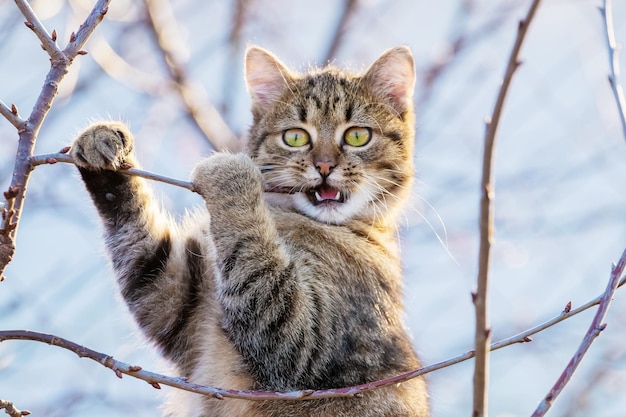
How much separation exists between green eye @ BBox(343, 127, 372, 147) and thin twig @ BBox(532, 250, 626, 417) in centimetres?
230

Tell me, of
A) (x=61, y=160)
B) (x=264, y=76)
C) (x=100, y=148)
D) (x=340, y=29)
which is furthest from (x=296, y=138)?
(x=340, y=29)

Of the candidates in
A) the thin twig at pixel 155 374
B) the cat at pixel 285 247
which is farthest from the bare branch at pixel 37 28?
the thin twig at pixel 155 374

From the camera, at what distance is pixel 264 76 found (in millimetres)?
5301

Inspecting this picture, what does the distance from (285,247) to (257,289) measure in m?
0.41

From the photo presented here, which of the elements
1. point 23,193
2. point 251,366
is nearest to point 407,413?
point 251,366

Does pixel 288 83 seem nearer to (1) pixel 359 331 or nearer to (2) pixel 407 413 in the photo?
(1) pixel 359 331

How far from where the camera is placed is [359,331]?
4145 millimetres

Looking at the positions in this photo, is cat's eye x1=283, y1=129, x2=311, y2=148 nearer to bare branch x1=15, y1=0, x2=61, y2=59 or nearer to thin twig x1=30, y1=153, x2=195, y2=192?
thin twig x1=30, y1=153, x2=195, y2=192

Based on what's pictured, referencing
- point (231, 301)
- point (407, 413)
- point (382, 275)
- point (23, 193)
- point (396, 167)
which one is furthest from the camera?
point (396, 167)

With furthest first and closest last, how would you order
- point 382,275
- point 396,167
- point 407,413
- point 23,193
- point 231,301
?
point 396,167 → point 382,275 → point 407,413 → point 231,301 → point 23,193

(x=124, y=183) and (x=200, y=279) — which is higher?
(x=124, y=183)

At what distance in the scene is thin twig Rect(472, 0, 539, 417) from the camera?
1.79m

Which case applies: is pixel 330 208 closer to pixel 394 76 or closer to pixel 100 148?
pixel 394 76

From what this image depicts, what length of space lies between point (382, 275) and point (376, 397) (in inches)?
28.6
